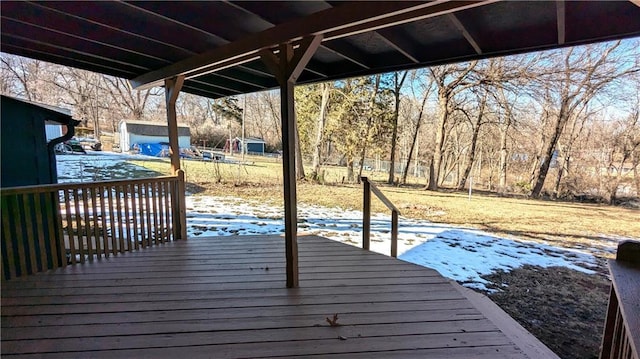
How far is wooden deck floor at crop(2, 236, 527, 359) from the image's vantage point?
76.9 inches

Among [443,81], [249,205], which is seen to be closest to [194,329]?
[249,205]

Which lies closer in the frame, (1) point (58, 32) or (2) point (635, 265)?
(2) point (635, 265)

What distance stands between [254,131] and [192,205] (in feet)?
43.1

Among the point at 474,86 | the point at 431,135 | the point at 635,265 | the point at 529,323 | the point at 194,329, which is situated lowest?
the point at 529,323

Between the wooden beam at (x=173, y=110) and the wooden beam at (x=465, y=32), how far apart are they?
10.0ft

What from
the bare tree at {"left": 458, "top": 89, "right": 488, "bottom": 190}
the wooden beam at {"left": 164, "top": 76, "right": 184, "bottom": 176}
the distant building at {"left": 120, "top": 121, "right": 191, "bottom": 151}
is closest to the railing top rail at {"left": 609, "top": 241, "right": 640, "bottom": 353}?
the wooden beam at {"left": 164, "top": 76, "right": 184, "bottom": 176}

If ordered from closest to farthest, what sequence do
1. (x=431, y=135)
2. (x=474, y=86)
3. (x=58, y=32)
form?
(x=58, y=32), (x=474, y=86), (x=431, y=135)

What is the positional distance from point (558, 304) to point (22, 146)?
615 cm

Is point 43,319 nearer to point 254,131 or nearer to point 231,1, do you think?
point 231,1

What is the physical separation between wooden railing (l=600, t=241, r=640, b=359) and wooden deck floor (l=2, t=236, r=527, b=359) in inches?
26.3

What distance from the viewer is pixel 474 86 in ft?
40.7

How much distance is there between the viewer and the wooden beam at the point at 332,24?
1852mm

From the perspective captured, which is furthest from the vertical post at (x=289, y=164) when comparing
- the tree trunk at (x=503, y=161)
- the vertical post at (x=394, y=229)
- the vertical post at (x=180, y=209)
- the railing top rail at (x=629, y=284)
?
the tree trunk at (x=503, y=161)

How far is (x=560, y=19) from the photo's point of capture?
1982 mm
